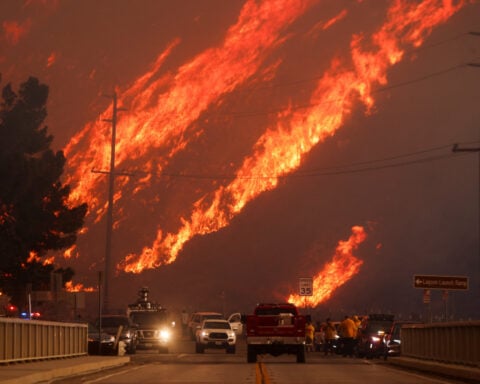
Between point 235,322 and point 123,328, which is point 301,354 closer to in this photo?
point 123,328

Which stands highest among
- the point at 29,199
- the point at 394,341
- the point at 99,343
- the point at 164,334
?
the point at 29,199

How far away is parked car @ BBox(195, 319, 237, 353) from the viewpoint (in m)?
62.6

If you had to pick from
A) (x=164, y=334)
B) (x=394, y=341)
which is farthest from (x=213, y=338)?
(x=394, y=341)

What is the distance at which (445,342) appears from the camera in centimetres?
3619

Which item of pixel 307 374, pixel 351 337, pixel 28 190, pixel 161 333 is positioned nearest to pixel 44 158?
pixel 28 190

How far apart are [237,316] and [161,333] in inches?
1070

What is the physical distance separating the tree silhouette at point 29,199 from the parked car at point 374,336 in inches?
1423

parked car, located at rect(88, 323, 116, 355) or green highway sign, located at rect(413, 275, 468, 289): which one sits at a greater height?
green highway sign, located at rect(413, 275, 468, 289)

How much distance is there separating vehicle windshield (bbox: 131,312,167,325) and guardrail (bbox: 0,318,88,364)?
17.8m

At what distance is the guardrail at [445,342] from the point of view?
31.5m

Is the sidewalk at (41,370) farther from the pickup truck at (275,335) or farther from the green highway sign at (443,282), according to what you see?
the green highway sign at (443,282)

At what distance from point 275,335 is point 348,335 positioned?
13509 mm

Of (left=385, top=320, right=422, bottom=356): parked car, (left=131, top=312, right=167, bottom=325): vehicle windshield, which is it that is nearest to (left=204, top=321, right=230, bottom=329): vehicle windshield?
(left=131, top=312, right=167, bottom=325): vehicle windshield

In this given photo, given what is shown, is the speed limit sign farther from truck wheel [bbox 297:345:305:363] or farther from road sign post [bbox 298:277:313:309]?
truck wheel [bbox 297:345:305:363]
